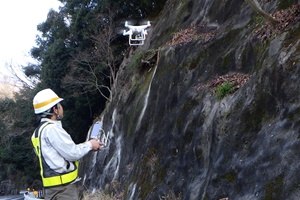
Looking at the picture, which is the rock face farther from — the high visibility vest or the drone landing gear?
the drone landing gear

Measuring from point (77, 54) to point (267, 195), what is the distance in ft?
87.2

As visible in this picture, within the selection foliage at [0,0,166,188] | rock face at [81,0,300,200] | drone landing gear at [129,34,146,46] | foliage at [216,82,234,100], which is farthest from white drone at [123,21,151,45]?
foliage at [216,82,234,100]

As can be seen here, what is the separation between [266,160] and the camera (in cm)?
590

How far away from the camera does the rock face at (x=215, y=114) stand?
6.05 meters

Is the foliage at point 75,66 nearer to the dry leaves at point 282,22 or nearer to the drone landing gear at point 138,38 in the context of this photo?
the drone landing gear at point 138,38

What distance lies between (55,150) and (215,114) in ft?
12.3

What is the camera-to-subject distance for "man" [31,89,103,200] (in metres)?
5.01

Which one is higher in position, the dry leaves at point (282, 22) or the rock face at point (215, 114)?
the dry leaves at point (282, 22)

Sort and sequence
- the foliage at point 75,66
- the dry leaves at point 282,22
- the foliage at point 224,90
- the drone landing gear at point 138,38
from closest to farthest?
the dry leaves at point 282,22 < the foliage at point 224,90 < the drone landing gear at point 138,38 < the foliage at point 75,66

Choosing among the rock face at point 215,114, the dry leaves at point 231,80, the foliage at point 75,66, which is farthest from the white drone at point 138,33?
the dry leaves at point 231,80

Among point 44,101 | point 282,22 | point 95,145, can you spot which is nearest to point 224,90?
point 282,22

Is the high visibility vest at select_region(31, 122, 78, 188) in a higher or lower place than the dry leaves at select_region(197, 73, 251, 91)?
higher

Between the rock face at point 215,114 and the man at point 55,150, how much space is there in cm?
215

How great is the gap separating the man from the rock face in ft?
7.05
